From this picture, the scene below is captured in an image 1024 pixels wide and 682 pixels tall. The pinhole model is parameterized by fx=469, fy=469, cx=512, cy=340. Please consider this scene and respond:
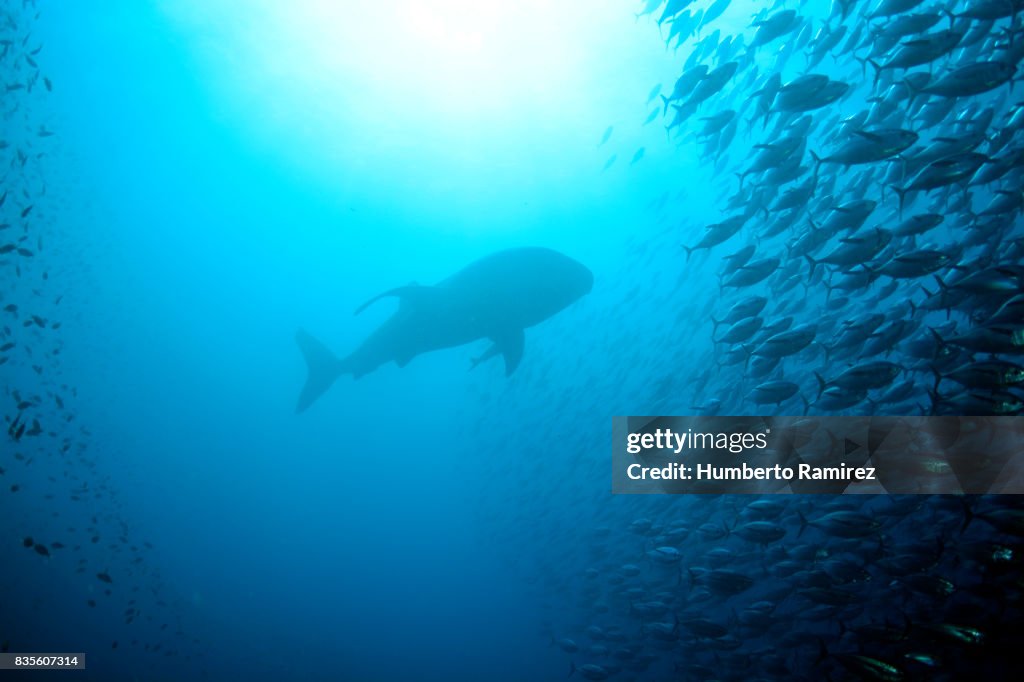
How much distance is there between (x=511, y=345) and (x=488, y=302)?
1.21m

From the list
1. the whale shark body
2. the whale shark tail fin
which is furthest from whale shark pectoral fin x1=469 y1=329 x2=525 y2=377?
the whale shark tail fin

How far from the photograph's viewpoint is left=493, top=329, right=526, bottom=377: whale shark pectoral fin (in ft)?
28.1

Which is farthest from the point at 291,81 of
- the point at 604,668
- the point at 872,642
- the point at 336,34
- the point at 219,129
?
the point at 872,642

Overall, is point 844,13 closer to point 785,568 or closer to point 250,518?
point 785,568

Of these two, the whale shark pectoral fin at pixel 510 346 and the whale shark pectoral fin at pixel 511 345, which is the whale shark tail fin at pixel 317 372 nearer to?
the whale shark pectoral fin at pixel 510 346

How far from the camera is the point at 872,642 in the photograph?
23.7ft

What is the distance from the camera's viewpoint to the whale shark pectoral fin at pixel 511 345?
8.57 m

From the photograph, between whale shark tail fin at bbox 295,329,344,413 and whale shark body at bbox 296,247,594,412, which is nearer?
whale shark body at bbox 296,247,594,412

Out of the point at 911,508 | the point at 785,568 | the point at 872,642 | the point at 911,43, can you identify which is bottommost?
the point at 872,642

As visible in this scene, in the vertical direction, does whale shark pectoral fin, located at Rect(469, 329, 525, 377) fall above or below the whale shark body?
below

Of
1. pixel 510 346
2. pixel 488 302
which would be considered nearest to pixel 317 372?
pixel 510 346

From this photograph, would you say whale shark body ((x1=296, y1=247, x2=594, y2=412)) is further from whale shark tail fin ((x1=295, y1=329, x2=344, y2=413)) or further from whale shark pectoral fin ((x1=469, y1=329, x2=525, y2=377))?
whale shark tail fin ((x1=295, y1=329, x2=344, y2=413))

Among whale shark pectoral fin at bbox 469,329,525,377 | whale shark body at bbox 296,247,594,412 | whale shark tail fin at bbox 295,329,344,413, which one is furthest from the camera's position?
whale shark tail fin at bbox 295,329,344,413

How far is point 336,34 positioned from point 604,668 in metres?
22.2
